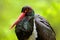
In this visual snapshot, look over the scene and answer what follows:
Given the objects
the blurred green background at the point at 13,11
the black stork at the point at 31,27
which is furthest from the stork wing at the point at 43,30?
the blurred green background at the point at 13,11

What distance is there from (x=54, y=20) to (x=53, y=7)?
135 millimetres

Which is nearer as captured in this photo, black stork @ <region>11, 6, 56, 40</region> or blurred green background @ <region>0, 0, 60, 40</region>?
black stork @ <region>11, 6, 56, 40</region>

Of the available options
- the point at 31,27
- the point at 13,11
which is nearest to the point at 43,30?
the point at 31,27

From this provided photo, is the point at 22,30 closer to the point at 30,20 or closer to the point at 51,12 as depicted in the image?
the point at 30,20

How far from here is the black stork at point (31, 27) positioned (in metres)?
1.80

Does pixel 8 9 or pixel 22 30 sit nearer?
pixel 22 30

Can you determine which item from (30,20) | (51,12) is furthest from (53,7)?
(30,20)

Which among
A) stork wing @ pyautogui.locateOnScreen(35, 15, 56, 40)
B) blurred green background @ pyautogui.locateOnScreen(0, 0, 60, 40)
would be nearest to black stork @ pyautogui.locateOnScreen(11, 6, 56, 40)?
stork wing @ pyautogui.locateOnScreen(35, 15, 56, 40)

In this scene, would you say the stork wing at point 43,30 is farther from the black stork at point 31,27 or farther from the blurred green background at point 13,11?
the blurred green background at point 13,11

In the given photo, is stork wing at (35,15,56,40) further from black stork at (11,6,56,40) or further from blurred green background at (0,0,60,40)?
blurred green background at (0,0,60,40)

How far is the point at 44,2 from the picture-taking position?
2.46m

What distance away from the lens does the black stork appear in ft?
5.90

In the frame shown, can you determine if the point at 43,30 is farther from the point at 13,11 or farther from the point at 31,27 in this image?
the point at 13,11

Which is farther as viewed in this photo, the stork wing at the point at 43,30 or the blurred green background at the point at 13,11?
the blurred green background at the point at 13,11
